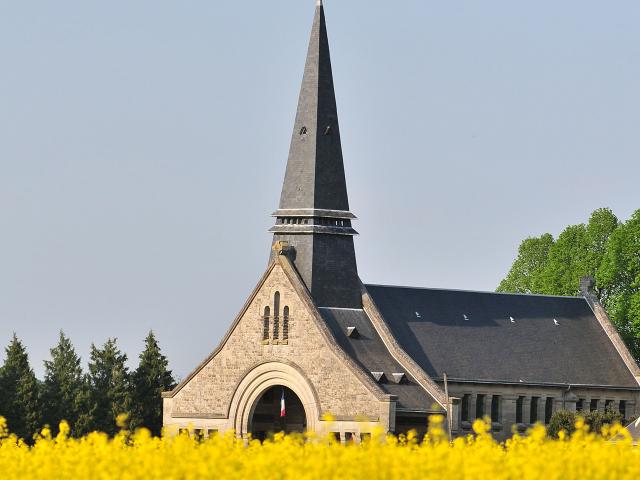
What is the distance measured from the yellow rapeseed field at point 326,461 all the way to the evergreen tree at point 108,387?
183ft

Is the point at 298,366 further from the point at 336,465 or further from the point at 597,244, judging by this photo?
the point at 336,465

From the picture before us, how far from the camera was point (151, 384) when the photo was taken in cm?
10188

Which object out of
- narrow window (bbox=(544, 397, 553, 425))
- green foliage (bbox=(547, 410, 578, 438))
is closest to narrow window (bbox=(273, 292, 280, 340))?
green foliage (bbox=(547, 410, 578, 438))

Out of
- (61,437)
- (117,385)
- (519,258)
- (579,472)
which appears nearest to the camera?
(579,472)

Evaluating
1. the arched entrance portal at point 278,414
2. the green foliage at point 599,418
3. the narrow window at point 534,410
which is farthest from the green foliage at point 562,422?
the arched entrance portal at point 278,414

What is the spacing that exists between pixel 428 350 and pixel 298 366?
7.18m

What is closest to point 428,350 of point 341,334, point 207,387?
point 341,334

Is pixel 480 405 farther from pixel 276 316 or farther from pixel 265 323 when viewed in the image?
pixel 265 323

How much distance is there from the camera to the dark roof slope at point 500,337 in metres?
91.6

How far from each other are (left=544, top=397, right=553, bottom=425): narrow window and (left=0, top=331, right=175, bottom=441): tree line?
20.8 meters

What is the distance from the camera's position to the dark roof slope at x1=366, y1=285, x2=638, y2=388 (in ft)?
300

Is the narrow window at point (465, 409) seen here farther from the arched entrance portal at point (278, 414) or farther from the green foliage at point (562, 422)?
the arched entrance portal at point (278, 414)

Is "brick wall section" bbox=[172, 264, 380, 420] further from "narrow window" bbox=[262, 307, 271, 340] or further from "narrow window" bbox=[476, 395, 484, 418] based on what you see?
"narrow window" bbox=[476, 395, 484, 418]

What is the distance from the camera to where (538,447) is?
1638 inches
